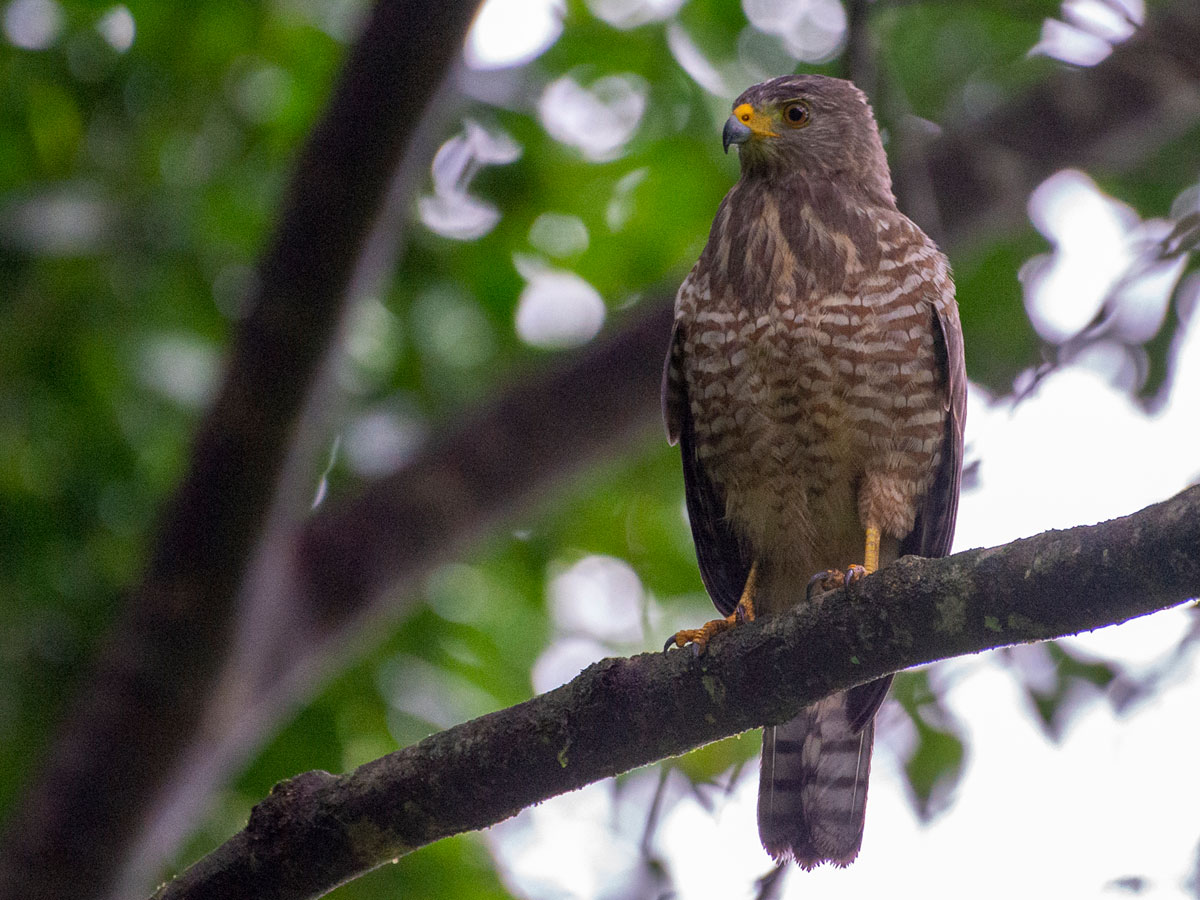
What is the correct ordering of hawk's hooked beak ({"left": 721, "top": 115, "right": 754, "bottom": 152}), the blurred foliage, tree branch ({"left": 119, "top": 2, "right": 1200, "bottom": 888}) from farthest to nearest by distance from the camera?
the blurred foliage < tree branch ({"left": 119, "top": 2, "right": 1200, "bottom": 888}) < hawk's hooked beak ({"left": 721, "top": 115, "right": 754, "bottom": 152})

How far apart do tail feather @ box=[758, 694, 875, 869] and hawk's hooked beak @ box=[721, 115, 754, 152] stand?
5.77 ft

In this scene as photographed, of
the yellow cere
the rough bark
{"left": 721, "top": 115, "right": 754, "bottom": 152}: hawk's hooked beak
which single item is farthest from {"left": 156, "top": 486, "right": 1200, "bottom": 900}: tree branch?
the yellow cere

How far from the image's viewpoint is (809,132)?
4.34m

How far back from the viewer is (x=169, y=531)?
438 centimetres

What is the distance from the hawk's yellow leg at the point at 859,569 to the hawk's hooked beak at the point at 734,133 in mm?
1330

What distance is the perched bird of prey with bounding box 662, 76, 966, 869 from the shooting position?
3.67m

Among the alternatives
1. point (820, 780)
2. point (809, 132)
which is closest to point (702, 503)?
point (820, 780)

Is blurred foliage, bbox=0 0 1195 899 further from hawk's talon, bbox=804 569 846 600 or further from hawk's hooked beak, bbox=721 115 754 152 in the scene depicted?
hawk's talon, bbox=804 569 846 600

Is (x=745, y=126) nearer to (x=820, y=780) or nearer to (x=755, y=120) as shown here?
(x=755, y=120)

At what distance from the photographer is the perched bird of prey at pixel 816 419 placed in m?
3.67

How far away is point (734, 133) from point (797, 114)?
0.30m

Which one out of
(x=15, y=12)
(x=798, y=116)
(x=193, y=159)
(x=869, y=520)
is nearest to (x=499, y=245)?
(x=193, y=159)

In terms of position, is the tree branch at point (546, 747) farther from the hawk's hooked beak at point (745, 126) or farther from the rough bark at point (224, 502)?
the hawk's hooked beak at point (745, 126)

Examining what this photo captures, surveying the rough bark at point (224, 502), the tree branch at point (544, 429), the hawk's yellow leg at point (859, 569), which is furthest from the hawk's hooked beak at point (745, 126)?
the hawk's yellow leg at point (859, 569)
